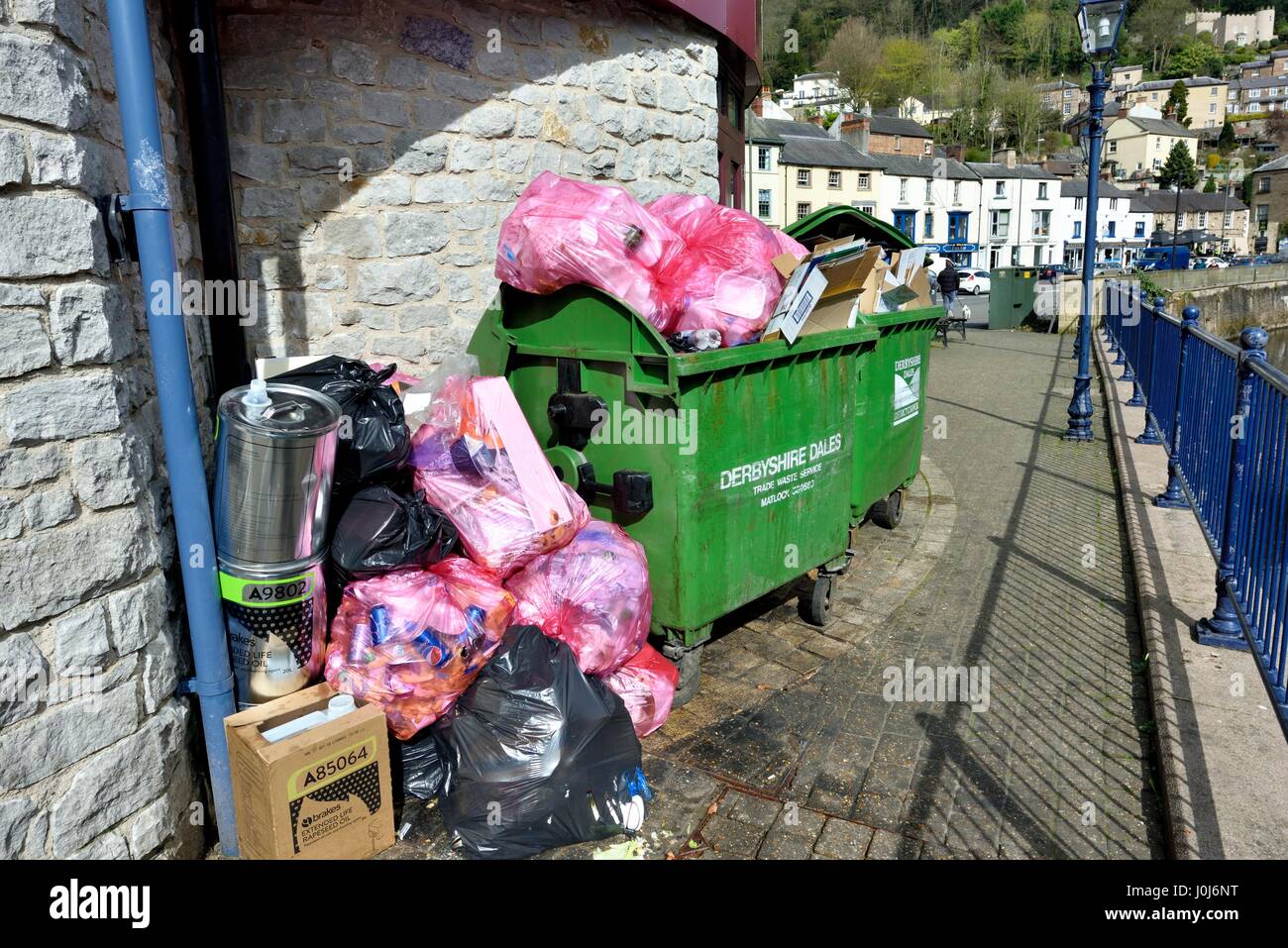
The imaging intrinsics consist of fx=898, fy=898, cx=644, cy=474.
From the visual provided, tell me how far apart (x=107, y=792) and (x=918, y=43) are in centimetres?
9390

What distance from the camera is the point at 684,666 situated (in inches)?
160

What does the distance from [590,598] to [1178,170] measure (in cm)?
8264

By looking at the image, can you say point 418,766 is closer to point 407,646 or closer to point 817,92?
point 407,646

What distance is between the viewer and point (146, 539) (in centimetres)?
277

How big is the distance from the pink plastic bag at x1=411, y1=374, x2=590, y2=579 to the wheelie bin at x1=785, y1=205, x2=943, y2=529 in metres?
2.26

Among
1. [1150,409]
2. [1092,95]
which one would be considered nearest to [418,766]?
[1150,409]

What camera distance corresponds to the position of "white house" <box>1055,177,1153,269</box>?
5784 centimetres

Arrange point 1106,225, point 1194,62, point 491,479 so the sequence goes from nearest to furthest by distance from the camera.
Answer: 1. point 491,479
2. point 1106,225
3. point 1194,62

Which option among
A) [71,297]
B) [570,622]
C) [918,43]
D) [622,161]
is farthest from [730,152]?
[918,43]

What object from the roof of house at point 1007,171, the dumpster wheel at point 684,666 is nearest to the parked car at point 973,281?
the roof of house at point 1007,171

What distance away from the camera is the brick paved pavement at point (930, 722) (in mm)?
3148

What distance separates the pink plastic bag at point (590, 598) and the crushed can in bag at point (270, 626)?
2.63 feet

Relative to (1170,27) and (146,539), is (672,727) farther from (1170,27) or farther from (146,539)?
(1170,27)

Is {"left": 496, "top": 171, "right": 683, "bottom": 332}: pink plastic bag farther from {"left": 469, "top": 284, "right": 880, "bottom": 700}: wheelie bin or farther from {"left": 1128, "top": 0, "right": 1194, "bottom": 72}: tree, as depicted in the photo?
{"left": 1128, "top": 0, "right": 1194, "bottom": 72}: tree
